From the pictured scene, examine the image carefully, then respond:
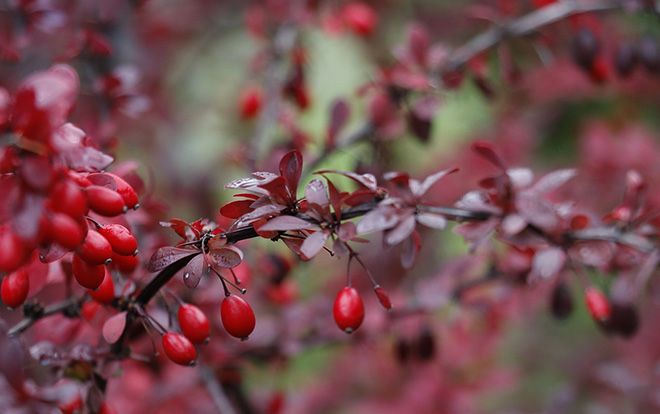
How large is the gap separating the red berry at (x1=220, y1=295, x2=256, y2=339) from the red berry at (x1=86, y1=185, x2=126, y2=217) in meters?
0.19

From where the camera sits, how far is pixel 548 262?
112 cm

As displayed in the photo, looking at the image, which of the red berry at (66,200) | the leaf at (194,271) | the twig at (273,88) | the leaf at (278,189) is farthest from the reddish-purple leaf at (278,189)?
the twig at (273,88)

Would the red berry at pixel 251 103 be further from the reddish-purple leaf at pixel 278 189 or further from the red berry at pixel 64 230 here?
the red berry at pixel 64 230

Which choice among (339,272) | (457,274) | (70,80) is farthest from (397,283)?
(70,80)

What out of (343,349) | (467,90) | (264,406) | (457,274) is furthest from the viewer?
(467,90)

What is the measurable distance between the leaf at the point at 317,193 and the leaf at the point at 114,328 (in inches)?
11.0

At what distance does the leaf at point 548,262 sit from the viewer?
3.66 ft

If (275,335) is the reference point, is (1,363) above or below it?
above

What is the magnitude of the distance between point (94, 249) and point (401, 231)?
1.24 feet

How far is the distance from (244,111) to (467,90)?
6.51 feet

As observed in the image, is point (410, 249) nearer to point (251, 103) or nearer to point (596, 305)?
point (596, 305)

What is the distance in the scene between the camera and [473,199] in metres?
1.11

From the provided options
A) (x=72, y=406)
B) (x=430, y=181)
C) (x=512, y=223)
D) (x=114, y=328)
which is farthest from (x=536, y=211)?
(x=72, y=406)

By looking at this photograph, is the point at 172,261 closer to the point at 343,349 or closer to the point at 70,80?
the point at 70,80
